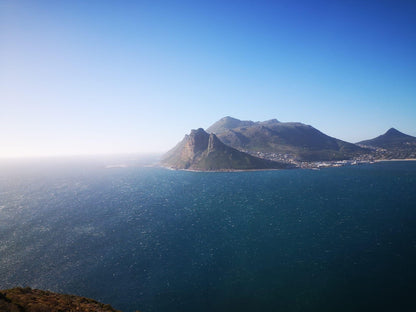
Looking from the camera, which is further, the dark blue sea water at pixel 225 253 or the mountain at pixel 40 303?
the dark blue sea water at pixel 225 253

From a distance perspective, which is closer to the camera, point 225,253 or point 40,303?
point 40,303

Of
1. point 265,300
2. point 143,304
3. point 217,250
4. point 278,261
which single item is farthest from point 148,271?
point 278,261

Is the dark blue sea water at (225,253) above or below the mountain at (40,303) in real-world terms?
below

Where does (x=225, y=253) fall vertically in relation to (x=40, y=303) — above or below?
below

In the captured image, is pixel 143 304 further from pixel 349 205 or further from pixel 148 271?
pixel 349 205
